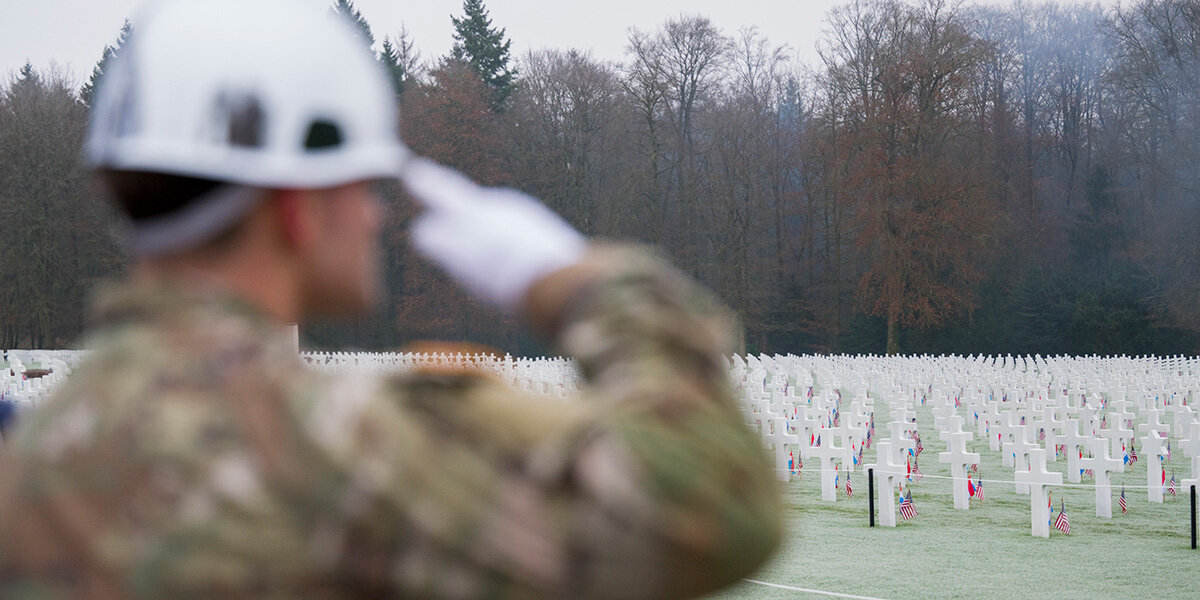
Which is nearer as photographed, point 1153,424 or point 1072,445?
point 1072,445

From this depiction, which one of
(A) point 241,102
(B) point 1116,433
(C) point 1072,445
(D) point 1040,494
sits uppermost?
(A) point 241,102

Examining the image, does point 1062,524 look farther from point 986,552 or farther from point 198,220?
point 198,220

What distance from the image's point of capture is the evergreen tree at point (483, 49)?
5238cm

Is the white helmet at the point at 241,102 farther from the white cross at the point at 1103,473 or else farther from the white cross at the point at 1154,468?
the white cross at the point at 1154,468

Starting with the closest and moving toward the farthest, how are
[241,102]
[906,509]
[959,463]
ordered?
[241,102] < [906,509] < [959,463]

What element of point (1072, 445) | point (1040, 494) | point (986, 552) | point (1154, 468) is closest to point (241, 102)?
point (986, 552)

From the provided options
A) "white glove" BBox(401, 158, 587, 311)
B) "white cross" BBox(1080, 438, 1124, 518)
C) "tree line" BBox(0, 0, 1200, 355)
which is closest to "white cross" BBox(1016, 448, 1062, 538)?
Result: "white cross" BBox(1080, 438, 1124, 518)

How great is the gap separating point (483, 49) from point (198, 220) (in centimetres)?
5342

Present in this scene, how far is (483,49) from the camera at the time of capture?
173ft

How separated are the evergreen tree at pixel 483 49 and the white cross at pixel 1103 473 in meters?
41.7

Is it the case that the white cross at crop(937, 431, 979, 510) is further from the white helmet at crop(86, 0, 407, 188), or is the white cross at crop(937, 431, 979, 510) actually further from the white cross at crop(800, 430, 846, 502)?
the white helmet at crop(86, 0, 407, 188)

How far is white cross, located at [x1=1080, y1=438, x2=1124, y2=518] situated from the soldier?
38.3ft

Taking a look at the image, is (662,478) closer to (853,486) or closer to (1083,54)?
(853,486)

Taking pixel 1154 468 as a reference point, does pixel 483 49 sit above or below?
above
